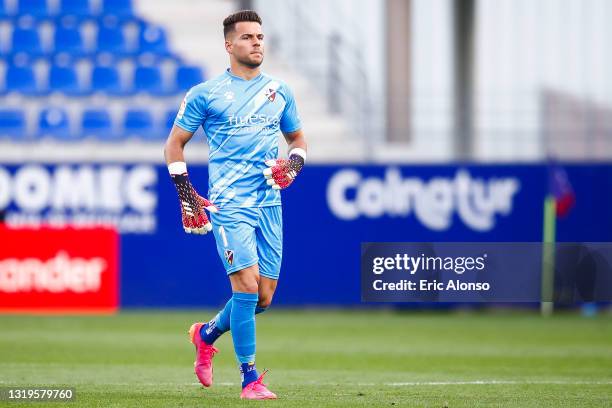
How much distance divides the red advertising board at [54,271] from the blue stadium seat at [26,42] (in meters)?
5.72

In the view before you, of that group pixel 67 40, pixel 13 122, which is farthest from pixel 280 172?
pixel 67 40

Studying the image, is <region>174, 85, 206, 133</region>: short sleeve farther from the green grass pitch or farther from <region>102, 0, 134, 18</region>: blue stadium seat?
<region>102, 0, 134, 18</region>: blue stadium seat

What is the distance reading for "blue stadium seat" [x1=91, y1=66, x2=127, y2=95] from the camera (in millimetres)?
18828

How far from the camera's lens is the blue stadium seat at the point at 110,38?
19469 millimetres

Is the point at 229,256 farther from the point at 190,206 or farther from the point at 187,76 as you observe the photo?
the point at 187,76

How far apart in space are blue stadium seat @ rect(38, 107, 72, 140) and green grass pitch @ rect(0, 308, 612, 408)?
128 inches

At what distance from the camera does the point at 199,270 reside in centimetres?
1641

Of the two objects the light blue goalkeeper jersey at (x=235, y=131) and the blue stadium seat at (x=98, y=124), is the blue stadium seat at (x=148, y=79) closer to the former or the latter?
the blue stadium seat at (x=98, y=124)

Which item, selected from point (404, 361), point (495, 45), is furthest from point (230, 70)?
point (495, 45)

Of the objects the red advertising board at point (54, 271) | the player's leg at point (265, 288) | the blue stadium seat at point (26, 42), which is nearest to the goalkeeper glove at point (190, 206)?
the player's leg at point (265, 288)

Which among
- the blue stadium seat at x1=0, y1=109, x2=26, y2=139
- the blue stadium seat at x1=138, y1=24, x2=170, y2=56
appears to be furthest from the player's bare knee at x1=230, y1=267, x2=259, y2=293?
the blue stadium seat at x1=138, y1=24, x2=170, y2=56

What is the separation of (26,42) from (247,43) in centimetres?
1359

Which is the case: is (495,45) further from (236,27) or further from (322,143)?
(236,27)

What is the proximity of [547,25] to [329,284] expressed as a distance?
672cm
